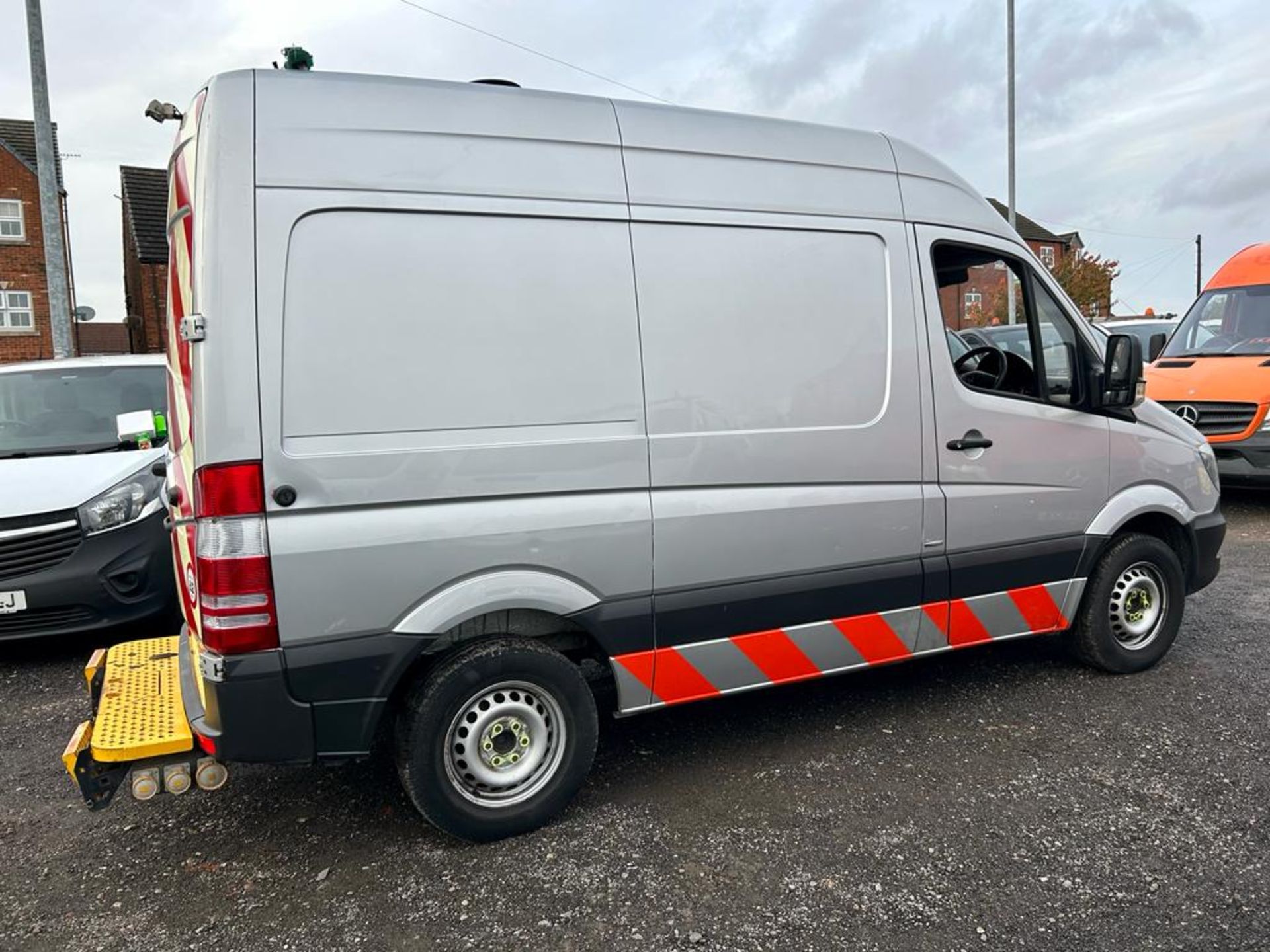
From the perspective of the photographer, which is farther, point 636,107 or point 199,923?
point 636,107

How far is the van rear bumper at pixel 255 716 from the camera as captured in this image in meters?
2.74

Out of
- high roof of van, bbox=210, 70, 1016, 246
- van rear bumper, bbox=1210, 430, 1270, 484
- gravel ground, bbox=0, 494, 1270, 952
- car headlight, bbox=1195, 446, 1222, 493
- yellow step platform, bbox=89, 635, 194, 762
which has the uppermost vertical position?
high roof of van, bbox=210, 70, 1016, 246

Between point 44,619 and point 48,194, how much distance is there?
27.1ft

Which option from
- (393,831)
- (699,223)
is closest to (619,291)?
(699,223)

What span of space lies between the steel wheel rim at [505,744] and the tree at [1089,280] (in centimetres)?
3805

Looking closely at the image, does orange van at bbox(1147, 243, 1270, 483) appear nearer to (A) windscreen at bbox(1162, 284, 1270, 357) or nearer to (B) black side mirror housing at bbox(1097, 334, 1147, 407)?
(A) windscreen at bbox(1162, 284, 1270, 357)

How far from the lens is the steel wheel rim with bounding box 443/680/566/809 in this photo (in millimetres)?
3064

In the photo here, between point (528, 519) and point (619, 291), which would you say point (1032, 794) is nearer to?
point (528, 519)

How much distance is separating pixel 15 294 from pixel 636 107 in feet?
116

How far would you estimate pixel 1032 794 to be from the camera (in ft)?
11.2

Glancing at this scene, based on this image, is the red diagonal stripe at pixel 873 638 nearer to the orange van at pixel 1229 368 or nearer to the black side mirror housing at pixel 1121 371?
the black side mirror housing at pixel 1121 371

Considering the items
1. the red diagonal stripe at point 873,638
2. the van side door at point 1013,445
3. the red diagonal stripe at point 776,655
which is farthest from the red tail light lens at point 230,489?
the van side door at point 1013,445

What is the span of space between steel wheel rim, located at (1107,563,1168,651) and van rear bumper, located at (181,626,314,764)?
3.72 metres

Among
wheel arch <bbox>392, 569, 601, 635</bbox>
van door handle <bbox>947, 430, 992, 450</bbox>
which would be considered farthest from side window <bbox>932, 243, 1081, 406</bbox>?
wheel arch <bbox>392, 569, 601, 635</bbox>
